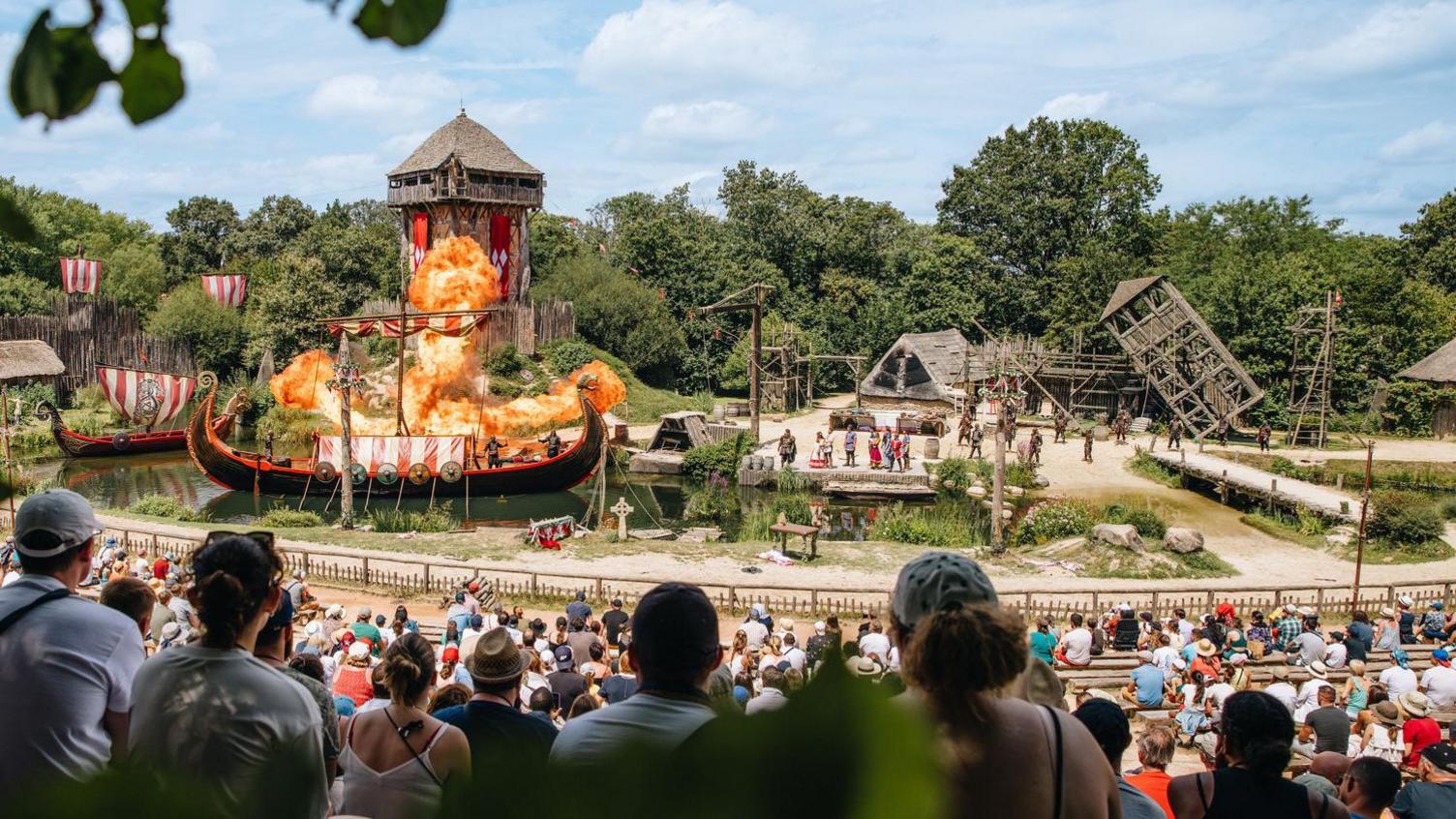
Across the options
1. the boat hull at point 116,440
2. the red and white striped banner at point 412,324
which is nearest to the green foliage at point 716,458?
the red and white striped banner at point 412,324

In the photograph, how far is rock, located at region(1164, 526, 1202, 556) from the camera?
20281 millimetres

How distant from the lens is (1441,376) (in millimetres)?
33094

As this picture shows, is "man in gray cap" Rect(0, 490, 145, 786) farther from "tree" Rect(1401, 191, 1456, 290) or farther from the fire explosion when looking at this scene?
"tree" Rect(1401, 191, 1456, 290)

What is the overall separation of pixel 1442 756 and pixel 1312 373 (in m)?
33.7

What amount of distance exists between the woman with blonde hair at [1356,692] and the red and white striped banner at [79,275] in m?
48.0

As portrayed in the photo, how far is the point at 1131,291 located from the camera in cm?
3791

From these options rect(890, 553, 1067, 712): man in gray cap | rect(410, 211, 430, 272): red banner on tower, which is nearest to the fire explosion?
rect(410, 211, 430, 272): red banner on tower

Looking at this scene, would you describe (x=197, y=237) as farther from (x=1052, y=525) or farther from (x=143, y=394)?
(x=1052, y=525)

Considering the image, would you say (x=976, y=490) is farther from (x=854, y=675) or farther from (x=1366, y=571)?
(x=854, y=675)

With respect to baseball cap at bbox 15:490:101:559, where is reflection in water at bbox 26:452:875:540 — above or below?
below

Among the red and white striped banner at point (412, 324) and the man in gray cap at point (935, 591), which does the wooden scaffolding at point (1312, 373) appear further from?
the man in gray cap at point (935, 591)

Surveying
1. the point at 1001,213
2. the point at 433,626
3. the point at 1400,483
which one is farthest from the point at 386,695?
the point at 1001,213

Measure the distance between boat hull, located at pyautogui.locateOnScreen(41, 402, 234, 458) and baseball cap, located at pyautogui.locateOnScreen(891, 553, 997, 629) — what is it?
31823 millimetres

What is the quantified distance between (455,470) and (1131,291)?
78.9 feet
